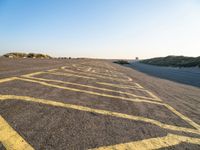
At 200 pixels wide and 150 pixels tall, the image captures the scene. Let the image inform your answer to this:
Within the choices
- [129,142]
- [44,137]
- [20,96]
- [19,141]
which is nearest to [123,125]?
[129,142]

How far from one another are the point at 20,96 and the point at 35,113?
1182 mm

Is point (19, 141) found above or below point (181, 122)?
above

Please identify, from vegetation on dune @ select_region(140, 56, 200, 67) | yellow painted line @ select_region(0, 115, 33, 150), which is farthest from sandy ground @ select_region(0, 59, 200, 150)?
vegetation on dune @ select_region(140, 56, 200, 67)

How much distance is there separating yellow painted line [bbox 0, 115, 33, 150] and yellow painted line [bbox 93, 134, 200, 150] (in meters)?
0.95

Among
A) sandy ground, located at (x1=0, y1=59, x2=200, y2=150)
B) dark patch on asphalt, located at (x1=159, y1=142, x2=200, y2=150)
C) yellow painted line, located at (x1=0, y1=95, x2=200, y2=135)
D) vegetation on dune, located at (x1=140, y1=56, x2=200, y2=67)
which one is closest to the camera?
sandy ground, located at (x1=0, y1=59, x2=200, y2=150)

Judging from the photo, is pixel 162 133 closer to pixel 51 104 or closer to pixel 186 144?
pixel 186 144

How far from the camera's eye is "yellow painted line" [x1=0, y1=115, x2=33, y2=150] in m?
2.28

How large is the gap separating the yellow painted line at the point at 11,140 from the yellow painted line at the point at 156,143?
95 centimetres

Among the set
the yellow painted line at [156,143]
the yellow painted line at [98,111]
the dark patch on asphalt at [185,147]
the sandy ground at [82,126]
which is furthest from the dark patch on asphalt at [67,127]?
the dark patch on asphalt at [185,147]

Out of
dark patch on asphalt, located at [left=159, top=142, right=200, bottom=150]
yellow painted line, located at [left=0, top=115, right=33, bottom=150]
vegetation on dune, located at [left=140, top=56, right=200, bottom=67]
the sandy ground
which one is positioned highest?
yellow painted line, located at [left=0, top=115, right=33, bottom=150]

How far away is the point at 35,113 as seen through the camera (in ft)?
11.3

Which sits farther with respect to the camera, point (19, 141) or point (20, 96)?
point (20, 96)

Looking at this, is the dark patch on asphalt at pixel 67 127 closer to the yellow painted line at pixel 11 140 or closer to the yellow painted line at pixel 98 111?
the yellow painted line at pixel 11 140

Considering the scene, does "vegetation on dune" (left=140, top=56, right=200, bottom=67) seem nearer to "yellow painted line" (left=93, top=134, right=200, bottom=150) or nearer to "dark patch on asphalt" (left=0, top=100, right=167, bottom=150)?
"yellow painted line" (left=93, top=134, right=200, bottom=150)
